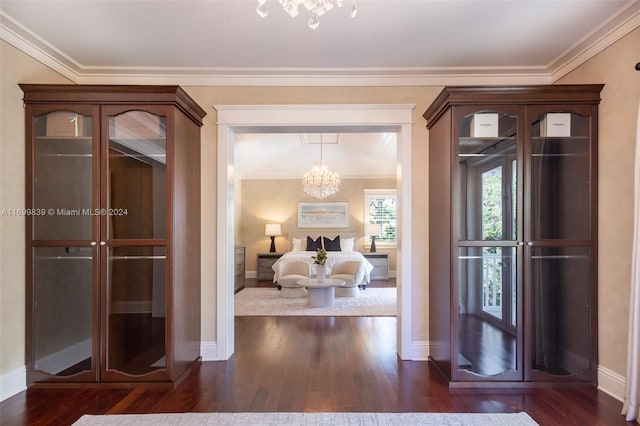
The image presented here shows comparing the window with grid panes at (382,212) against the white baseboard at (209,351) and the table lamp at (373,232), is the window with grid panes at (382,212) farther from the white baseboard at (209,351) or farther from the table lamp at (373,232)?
the white baseboard at (209,351)

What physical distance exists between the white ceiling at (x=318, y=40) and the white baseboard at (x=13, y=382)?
2.43 meters

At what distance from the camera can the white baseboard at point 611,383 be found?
252 cm

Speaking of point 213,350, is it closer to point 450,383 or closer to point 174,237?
point 174,237

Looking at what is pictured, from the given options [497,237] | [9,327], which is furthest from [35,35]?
[497,237]

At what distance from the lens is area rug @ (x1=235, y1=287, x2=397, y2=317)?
524 centimetres

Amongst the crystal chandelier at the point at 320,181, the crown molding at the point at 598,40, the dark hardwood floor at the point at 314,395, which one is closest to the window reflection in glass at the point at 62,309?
the dark hardwood floor at the point at 314,395

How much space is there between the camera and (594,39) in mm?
2740

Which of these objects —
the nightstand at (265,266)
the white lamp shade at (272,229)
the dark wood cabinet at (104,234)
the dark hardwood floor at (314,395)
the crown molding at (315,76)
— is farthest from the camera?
the white lamp shade at (272,229)

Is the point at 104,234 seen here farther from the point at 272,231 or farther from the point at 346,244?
the point at 346,244

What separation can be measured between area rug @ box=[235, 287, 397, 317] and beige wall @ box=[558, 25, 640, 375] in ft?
9.21

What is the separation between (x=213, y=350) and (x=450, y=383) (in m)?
2.07

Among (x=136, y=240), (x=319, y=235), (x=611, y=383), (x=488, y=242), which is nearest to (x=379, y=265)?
(x=319, y=235)

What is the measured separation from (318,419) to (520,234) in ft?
6.51

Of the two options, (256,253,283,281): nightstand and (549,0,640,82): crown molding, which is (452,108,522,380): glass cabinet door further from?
(256,253,283,281): nightstand
